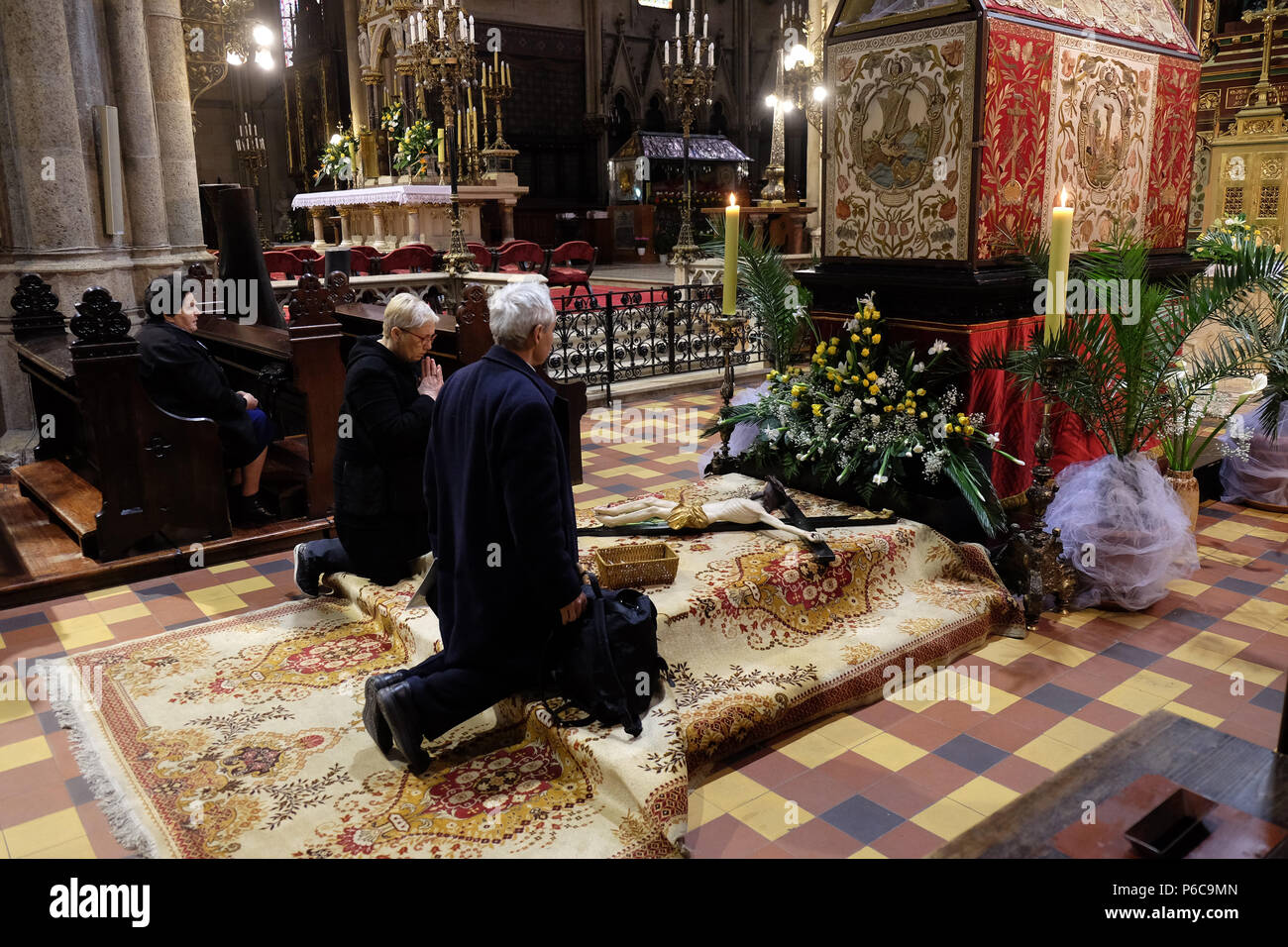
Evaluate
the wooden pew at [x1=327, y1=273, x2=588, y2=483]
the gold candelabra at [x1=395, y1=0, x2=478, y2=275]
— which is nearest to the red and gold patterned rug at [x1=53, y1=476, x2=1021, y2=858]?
the wooden pew at [x1=327, y1=273, x2=588, y2=483]

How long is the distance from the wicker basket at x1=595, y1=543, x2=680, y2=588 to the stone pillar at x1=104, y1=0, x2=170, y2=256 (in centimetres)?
675

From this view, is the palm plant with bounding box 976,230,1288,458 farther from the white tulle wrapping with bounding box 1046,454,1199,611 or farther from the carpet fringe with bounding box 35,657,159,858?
the carpet fringe with bounding box 35,657,159,858

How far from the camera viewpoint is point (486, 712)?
3723mm

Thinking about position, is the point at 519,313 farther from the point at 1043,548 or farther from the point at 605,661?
the point at 1043,548

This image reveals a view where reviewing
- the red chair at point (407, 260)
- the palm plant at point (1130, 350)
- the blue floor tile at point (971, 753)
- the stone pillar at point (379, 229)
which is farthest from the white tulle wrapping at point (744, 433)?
the stone pillar at point (379, 229)

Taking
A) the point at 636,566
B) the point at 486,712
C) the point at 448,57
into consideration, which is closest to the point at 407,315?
the point at 636,566

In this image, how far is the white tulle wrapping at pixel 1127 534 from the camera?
4.66 metres

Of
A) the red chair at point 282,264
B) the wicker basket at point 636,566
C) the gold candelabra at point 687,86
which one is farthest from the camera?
the gold candelabra at point 687,86

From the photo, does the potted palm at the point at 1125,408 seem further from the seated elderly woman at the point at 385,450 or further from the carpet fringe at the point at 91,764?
the carpet fringe at the point at 91,764

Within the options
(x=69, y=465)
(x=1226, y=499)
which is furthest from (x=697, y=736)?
(x=69, y=465)

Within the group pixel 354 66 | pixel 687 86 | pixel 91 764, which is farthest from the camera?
pixel 354 66

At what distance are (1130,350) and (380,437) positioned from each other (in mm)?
3511

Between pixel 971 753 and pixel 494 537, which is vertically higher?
pixel 494 537

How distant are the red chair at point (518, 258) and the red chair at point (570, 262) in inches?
10.9
